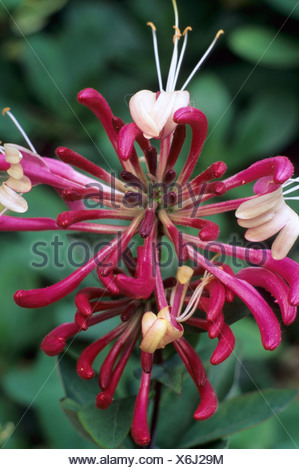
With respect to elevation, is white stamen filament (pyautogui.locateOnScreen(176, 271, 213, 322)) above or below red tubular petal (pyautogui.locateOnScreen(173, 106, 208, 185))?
below

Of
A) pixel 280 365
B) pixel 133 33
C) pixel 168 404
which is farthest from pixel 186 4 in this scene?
pixel 168 404

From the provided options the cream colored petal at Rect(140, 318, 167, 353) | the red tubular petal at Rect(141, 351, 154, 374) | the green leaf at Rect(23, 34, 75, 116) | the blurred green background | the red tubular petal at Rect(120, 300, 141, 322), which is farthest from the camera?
the green leaf at Rect(23, 34, 75, 116)

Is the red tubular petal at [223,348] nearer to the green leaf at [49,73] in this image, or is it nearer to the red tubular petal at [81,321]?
the red tubular petal at [81,321]

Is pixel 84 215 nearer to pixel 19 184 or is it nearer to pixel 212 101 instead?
pixel 19 184

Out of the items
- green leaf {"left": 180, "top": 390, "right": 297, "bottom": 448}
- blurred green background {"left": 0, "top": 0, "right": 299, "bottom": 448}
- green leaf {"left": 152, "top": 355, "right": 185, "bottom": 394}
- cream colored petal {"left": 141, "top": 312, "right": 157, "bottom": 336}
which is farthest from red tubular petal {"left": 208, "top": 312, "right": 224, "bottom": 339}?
blurred green background {"left": 0, "top": 0, "right": 299, "bottom": 448}

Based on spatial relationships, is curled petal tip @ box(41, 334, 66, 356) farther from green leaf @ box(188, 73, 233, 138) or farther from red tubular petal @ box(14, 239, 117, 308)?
green leaf @ box(188, 73, 233, 138)

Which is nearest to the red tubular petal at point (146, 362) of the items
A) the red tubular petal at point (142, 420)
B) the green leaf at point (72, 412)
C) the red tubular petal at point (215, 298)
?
the red tubular petal at point (142, 420)
